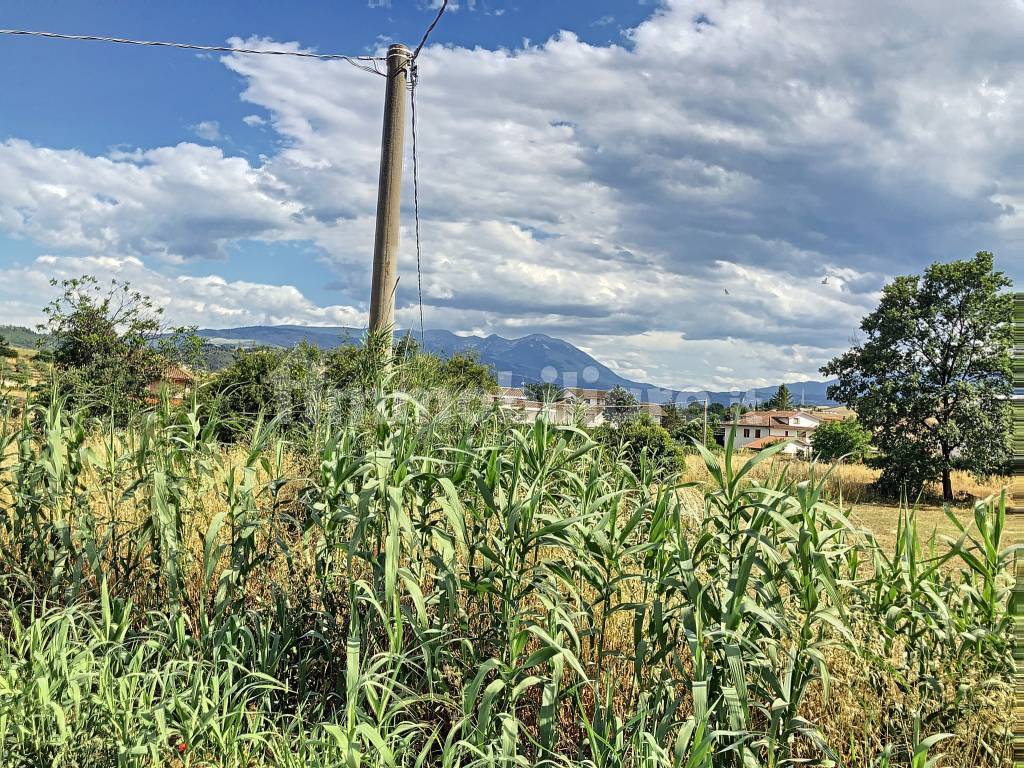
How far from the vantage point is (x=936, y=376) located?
2116 centimetres

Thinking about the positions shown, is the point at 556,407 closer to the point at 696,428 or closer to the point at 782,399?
the point at 696,428

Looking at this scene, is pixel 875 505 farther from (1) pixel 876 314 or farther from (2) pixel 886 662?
(2) pixel 886 662

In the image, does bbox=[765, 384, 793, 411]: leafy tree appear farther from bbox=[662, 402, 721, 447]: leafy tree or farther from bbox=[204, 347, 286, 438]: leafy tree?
bbox=[662, 402, 721, 447]: leafy tree

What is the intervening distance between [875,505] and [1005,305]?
7.07 meters

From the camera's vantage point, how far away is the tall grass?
6.50 feet

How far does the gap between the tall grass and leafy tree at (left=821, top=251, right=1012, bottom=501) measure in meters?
20.2

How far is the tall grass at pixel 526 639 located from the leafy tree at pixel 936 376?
2016 centimetres

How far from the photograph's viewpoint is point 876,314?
→ 22.3 metres

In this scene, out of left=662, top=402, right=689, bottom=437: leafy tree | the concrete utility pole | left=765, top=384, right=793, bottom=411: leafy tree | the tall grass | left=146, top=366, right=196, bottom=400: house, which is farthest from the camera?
left=765, top=384, right=793, bottom=411: leafy tree

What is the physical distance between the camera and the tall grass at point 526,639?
198cm

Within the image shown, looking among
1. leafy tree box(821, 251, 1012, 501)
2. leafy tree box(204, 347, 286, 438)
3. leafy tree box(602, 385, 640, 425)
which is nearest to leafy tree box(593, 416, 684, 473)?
leafy tree box(602, 385, 640, 425)

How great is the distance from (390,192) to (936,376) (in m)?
19.6

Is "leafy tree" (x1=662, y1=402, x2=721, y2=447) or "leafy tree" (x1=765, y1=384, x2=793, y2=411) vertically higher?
"leafy tree" (x1=662, y1=402, x2=721, y2=447)

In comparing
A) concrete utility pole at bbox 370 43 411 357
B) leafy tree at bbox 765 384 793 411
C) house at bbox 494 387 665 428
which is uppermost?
concrete utility pole at bbox 370 43 411 357
